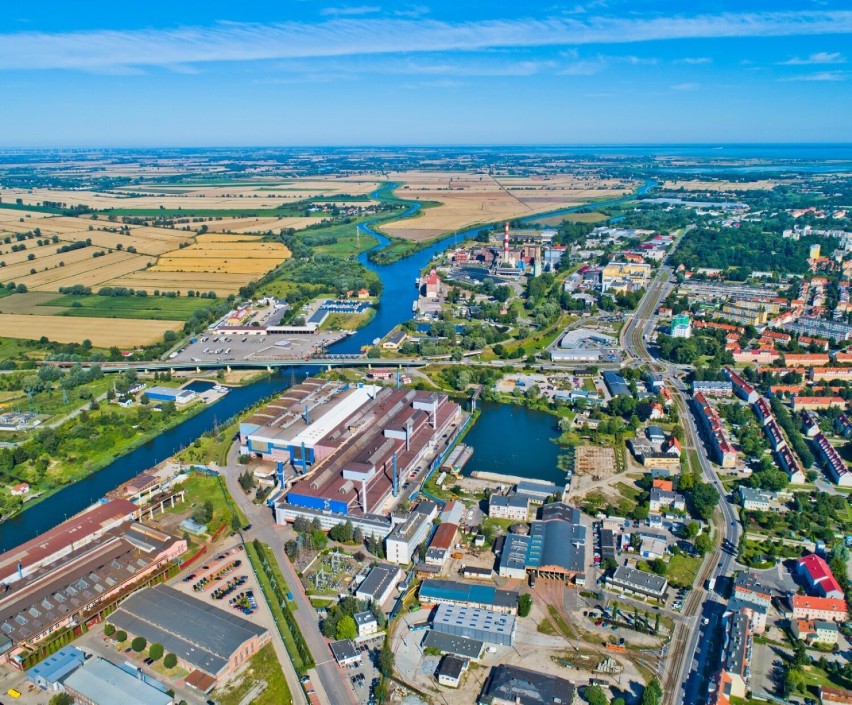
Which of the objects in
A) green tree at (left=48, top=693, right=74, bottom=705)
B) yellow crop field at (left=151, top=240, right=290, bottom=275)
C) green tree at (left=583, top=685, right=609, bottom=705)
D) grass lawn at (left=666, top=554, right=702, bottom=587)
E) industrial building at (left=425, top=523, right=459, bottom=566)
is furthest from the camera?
yellow crop field at (left=151, top=240, right=290, bottom=275)

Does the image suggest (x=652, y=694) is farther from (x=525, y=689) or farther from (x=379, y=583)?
(x=379, y=583)

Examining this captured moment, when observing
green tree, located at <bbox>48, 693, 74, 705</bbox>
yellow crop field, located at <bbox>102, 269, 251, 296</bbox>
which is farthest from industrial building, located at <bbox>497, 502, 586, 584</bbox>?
yellow crop field, located at <bbox>102, 269, 251, 296</bbox>

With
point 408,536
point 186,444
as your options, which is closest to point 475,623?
point 408,536

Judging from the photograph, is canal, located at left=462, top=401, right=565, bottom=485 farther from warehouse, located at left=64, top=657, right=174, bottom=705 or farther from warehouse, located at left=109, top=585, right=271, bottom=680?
warehouse, located at left=64, top=657, right=174, bottom=705

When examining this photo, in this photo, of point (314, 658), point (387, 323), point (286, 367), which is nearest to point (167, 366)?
point (286, 367)

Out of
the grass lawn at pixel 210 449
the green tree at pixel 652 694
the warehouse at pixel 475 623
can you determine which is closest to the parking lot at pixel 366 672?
the warehouse at pixel 475 623

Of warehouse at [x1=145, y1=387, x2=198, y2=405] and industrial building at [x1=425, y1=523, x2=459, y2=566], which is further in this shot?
warehouse at [x1=145, y1=387, x2=198, y2=405]
